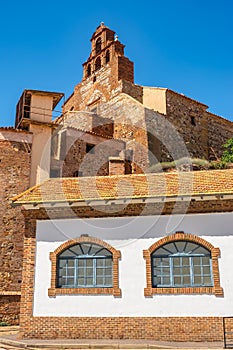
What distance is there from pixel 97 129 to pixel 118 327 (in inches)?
782

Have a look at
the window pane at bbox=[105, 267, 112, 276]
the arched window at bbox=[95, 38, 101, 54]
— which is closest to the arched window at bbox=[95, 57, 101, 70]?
the arched window at bbox=[95, 38, 101, 54]

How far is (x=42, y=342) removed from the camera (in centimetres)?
1214

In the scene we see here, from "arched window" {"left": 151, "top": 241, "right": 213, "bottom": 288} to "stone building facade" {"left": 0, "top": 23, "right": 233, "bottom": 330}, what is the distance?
300cm

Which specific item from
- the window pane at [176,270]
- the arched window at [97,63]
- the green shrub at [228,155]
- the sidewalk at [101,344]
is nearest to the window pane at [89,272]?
the sidewalk at [101,344]

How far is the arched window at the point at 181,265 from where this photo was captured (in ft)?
41.8

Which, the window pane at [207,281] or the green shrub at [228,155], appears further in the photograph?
the green shrub at [228,155]

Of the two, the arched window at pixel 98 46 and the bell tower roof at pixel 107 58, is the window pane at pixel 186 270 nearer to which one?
the bell tower roof at pixel 107 58

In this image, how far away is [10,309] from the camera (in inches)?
726

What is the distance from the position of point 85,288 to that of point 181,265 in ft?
10.8

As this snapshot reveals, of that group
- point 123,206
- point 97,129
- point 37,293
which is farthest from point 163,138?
point 37,293

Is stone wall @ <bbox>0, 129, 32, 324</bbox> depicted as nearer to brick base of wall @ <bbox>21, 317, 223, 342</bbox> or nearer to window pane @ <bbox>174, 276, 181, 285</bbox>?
brick base of wall @ <bbox>21, 317, 223, 342</bbox>

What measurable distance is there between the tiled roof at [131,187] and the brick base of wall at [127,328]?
392cm

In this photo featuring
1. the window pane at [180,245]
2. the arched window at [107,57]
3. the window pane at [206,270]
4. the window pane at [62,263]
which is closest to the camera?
the window pane at [206,270]

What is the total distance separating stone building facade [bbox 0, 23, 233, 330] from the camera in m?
21.0
